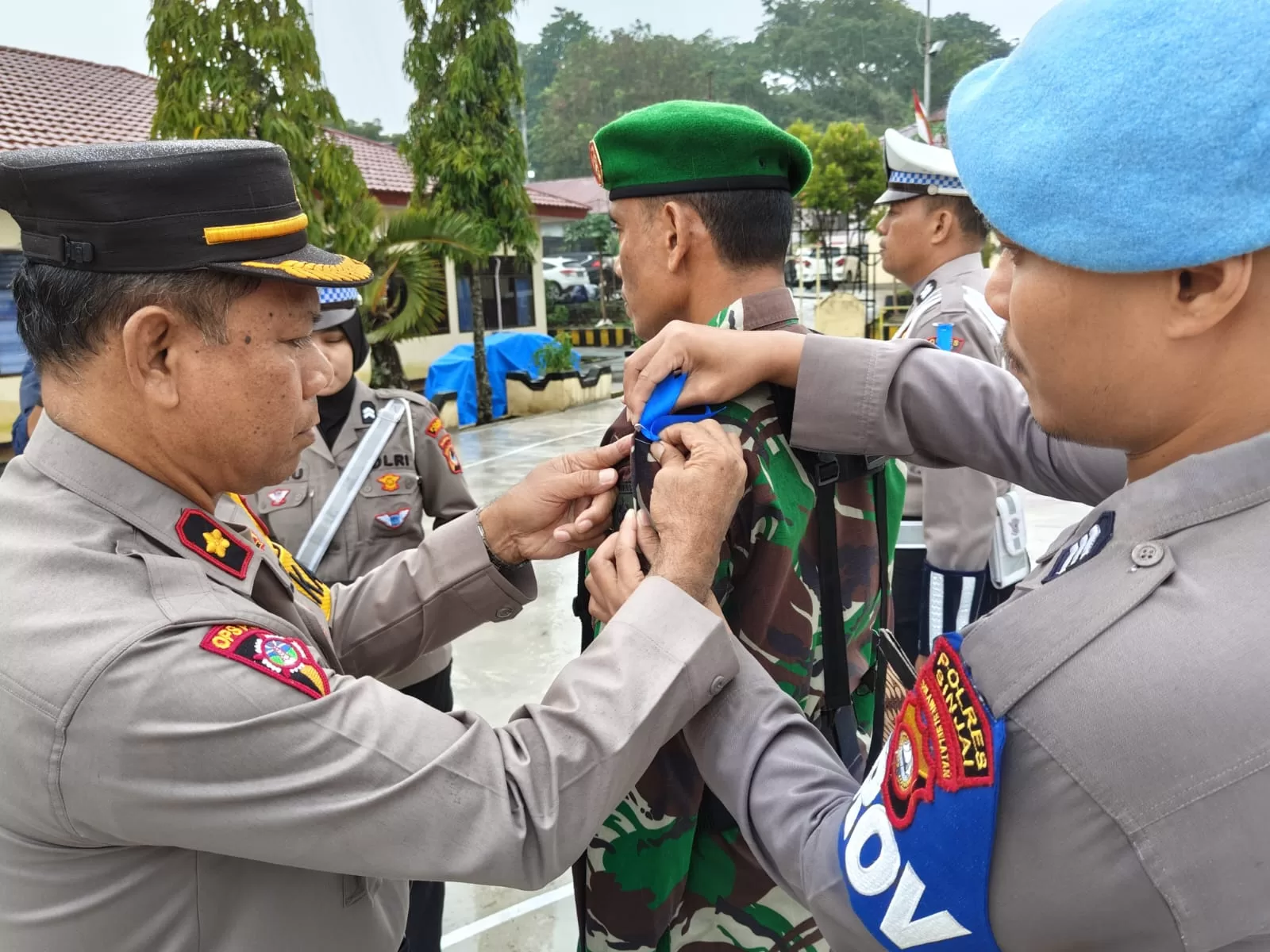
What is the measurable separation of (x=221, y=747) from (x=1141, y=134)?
43.1 inches

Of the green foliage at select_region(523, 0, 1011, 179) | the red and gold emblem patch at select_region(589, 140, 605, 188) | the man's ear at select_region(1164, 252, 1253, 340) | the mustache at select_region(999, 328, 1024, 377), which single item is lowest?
the mustache at select_region(999, 328, 1024, 377)

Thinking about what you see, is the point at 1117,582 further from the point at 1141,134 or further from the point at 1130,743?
the point at 1141,134

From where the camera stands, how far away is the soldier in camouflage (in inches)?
58.4

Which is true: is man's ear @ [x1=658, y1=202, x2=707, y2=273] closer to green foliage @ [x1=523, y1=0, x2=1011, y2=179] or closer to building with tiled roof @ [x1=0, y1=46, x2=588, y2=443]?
building with tiled roof @ [x1=0, y1=46, x2=588, y2=443]

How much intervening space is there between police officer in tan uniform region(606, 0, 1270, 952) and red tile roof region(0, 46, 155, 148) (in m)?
11.7

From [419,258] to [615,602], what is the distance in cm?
1039

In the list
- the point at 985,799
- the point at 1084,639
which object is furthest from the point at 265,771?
the point at 1084,639

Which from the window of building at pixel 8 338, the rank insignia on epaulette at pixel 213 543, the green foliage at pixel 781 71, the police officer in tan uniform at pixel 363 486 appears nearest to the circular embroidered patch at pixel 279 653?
the rank insignia on epaulette at pixel 213 543

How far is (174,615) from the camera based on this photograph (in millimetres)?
1084

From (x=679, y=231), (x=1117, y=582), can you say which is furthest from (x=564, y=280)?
(x=1117, y=582)

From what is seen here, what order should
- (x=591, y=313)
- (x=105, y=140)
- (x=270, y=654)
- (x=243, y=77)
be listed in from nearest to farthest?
(x=270, y=654) → (x=243, y=77) → (x=105, y=140) → (x=591, y=313)

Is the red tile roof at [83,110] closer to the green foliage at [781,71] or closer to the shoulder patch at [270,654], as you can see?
the shoulder patch at [270,654]

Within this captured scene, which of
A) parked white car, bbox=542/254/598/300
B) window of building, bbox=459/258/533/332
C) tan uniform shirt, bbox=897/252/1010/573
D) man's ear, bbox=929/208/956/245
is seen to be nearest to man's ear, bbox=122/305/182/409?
tan uniform shirt, bbox=897/252/1010/573

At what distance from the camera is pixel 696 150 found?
5.58ft
